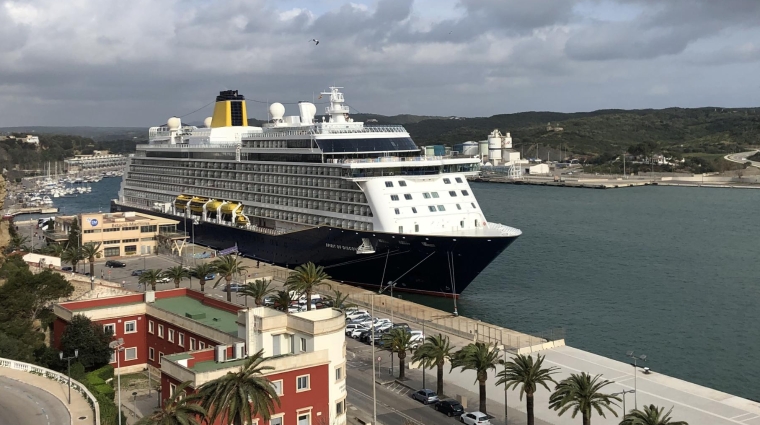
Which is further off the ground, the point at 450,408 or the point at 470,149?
the point at 470,149

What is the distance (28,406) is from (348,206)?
20806 mm

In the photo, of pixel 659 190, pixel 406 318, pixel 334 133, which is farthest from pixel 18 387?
pixel 659 190

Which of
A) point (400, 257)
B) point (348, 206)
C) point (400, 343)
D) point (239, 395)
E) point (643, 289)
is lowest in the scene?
point (643, 289)

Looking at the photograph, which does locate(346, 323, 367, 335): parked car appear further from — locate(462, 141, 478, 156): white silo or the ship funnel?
locate(462, 141, 478, 156): white silo

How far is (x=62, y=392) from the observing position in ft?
68.6

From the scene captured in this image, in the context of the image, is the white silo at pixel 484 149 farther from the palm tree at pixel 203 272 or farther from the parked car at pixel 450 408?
the parked car at pixel 450 408

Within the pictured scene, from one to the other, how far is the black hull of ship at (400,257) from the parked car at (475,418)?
13278 millimetres

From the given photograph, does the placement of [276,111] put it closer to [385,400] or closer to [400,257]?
[400,257]

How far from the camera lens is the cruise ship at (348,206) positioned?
36125 mm

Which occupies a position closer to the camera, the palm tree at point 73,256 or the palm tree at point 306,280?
the palm tree at point 306,280

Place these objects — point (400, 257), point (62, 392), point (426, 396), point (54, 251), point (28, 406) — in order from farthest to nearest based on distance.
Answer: point (54, 251) → point (400, 257) → point (426, 396) → point (62, 392) → point (28, 406)

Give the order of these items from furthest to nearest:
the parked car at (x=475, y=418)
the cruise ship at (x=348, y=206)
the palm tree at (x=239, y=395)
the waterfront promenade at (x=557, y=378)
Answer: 1. the cruise ship at (x=348, y=206)
2. the waterfront promenade at (x=557, y=378)
3. the parked car at (x=475, y=418)
4. the palm tree at (x=239, y=395)

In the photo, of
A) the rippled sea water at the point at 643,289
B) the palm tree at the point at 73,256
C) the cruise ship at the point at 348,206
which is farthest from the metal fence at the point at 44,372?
the palm tree at the point at 73,256

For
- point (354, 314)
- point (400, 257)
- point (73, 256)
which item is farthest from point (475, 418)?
point (73, 256)
